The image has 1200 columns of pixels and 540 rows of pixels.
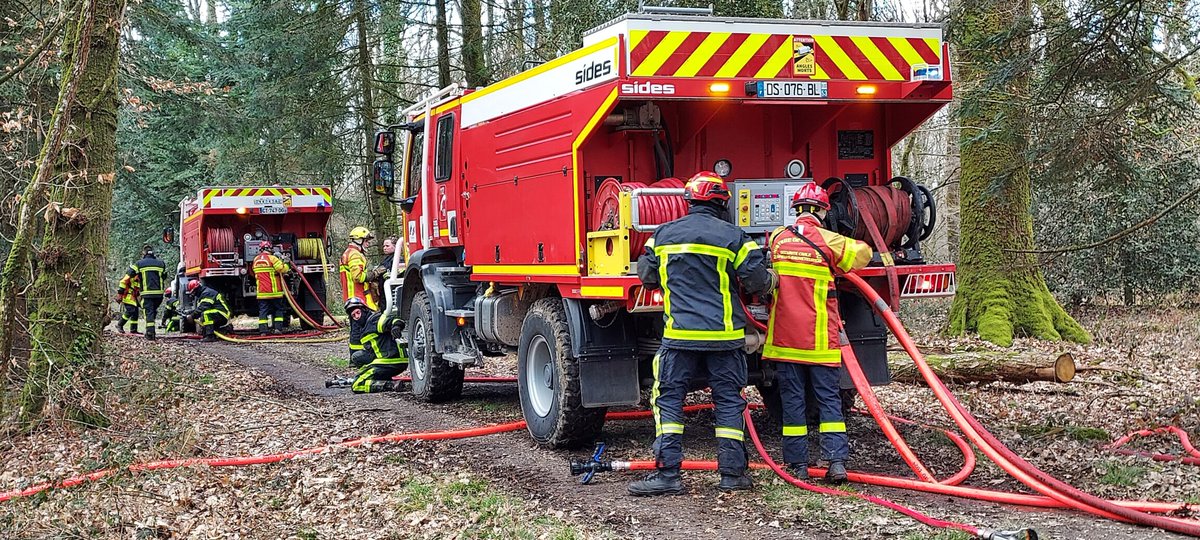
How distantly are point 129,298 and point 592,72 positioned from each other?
594 inches

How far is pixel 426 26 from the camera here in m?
18.5

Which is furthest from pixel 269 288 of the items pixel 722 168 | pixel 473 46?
pixel 722 168

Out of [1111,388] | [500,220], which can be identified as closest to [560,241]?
[500,220]

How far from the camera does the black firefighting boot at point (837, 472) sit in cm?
625

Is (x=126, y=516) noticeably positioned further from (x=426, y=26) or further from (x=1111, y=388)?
(x=426, y=26)

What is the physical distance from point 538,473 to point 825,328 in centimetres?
205

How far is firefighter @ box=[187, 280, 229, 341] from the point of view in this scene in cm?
1841

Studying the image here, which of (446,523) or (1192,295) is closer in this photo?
(446,523)

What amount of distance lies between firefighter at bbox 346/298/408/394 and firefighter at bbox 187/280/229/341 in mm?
7732

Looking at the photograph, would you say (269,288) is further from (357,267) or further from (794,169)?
(794,169)

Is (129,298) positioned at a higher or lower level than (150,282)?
lower

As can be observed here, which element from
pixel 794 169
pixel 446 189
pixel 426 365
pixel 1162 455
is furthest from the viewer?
pixel 426 365

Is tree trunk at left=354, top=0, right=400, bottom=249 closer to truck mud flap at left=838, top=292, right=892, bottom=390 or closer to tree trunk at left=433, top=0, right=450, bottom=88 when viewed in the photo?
tree trunk at left=433, top=0, right=450, bottom=88

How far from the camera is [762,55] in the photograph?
23.0ft
